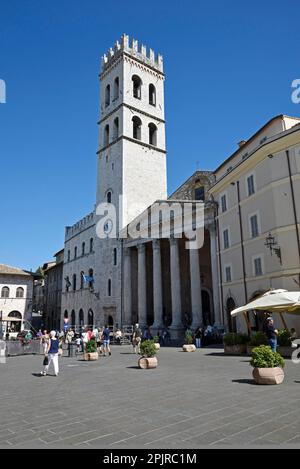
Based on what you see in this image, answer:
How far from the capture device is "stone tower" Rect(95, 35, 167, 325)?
39125mm

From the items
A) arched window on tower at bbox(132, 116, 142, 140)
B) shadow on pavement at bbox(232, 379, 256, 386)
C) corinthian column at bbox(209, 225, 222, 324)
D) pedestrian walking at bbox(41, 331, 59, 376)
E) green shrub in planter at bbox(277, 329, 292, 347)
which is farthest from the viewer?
Answer: arched window on tower at bbox(132, 116, 142, 140)

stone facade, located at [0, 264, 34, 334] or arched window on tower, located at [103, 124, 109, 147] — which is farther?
stone facade, located at [0, 264, 34, 334]

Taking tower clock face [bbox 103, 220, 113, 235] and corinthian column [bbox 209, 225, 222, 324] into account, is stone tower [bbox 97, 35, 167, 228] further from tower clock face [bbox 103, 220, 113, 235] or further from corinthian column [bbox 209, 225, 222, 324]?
corinthian column [bbox 209, 225, 222, 324]

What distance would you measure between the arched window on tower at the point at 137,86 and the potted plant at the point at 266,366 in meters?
40.8

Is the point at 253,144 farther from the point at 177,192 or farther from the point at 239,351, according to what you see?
the point at 239,351

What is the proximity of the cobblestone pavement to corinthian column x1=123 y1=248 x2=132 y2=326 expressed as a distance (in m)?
25.9

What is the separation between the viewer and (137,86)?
4462cm

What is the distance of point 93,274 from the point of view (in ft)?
143

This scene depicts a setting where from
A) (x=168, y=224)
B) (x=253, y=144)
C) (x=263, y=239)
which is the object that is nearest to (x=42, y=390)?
(x=263, y=239)

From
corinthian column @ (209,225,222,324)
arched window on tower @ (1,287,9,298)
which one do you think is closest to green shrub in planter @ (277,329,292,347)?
corinthian column @ (209,225,222,324)

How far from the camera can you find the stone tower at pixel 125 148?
39.1 meters

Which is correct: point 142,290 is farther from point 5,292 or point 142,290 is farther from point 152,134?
point 5,292

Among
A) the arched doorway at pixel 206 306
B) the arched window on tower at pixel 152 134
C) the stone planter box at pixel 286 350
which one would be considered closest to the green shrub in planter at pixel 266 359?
the stone planter box at pixel 286 350
